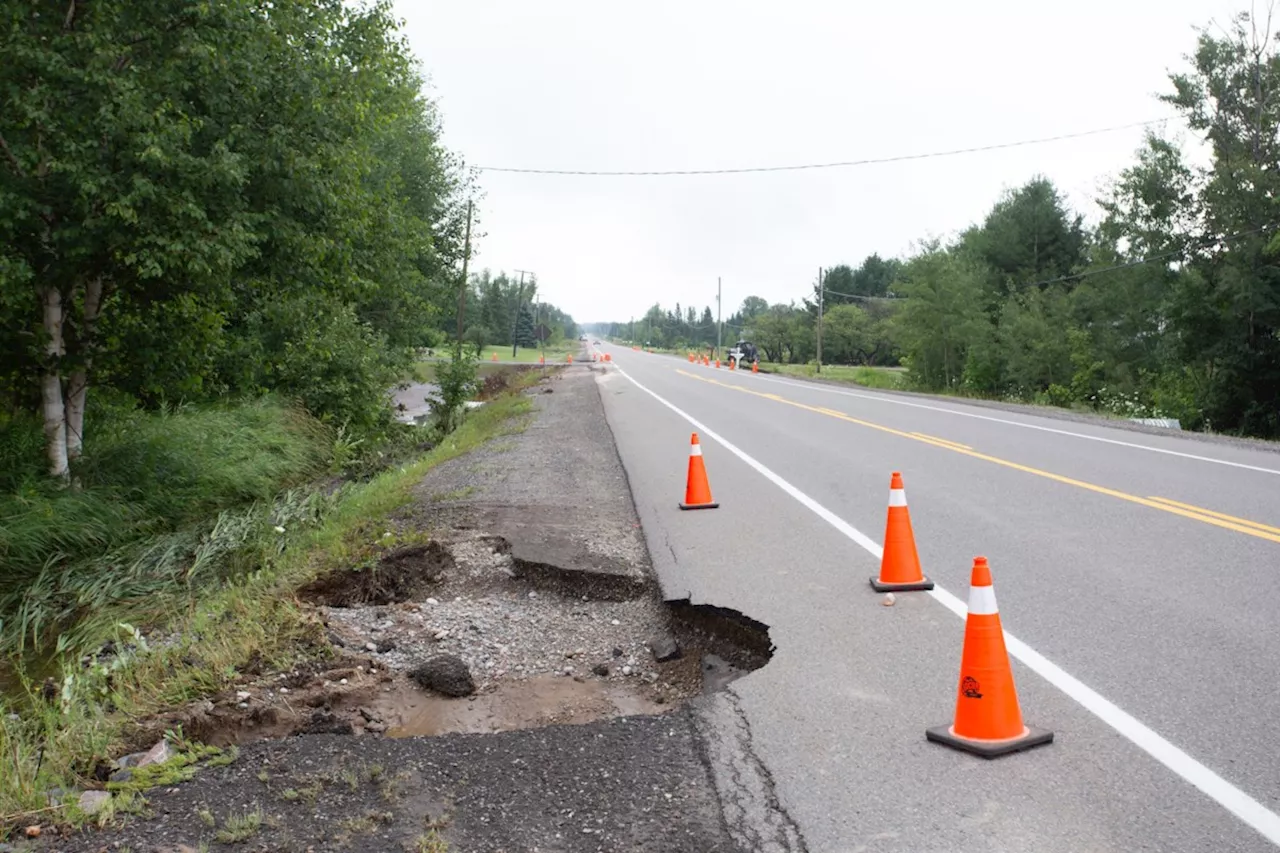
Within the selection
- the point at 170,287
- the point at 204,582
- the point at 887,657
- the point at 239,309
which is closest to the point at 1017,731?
the point at 887,657

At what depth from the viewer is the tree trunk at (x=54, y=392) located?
10.6 meters

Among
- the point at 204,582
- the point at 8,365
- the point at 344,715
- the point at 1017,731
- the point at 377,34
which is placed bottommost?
the point at 204,582

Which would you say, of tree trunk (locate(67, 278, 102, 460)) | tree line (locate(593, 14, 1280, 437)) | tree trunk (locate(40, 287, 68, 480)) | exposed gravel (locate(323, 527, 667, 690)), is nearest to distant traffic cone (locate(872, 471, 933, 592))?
exposed gravel (locate(323, 527, 667, 690))

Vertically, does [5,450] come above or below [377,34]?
below

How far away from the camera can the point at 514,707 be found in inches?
190

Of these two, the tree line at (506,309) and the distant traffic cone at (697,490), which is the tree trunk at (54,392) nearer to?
the distant traffic cone at (697,490)

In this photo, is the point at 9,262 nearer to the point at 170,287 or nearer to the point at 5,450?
the point at 170,287

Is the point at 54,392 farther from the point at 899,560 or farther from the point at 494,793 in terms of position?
the point at 494,793

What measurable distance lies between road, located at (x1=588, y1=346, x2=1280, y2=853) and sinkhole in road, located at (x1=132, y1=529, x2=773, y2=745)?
354mm

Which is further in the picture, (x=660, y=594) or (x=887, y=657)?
(x=660, y=594)

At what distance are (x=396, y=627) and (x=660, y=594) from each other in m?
1.75

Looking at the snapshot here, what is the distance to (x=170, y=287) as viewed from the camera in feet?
35.4

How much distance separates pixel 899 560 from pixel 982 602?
222 cm

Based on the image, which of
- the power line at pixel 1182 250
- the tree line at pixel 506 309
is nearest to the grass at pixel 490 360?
the tree line at pixel 506 309
